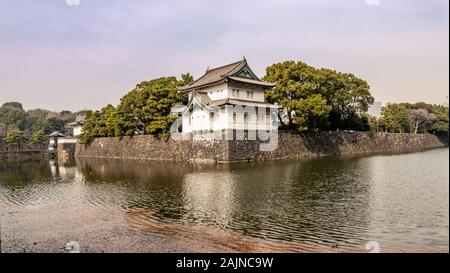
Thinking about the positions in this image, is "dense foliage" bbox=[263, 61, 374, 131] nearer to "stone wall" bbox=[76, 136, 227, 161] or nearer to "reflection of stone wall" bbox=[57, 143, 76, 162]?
"stone wall" bbox=[76, 136, 227, 161]

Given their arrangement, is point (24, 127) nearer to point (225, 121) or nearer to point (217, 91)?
point (217, 91)

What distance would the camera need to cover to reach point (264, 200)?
48.6 feet

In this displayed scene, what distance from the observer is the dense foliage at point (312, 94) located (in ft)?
125

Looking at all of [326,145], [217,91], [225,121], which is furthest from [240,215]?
[326,145]

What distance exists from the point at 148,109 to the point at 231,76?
37.4 ft

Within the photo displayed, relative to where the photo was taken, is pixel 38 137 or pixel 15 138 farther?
pixel 38 137

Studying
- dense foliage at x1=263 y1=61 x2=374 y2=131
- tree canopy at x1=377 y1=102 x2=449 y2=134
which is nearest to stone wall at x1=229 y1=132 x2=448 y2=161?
dense foliage at x1=263 y1=61 x2=374 y2=131

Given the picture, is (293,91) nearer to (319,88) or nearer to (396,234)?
(319,88)

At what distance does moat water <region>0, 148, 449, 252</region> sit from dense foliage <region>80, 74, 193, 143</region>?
20.7 m

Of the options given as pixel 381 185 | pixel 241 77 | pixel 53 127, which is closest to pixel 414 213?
pixel 381 185

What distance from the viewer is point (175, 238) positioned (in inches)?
406

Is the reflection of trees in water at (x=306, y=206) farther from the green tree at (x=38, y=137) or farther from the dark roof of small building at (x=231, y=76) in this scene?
the green tree at (x=38, y=137)

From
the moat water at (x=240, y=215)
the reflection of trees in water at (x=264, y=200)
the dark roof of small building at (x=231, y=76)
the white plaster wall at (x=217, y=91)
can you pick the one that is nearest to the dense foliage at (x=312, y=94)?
the dark roof of small building at (x=231, y=76)
